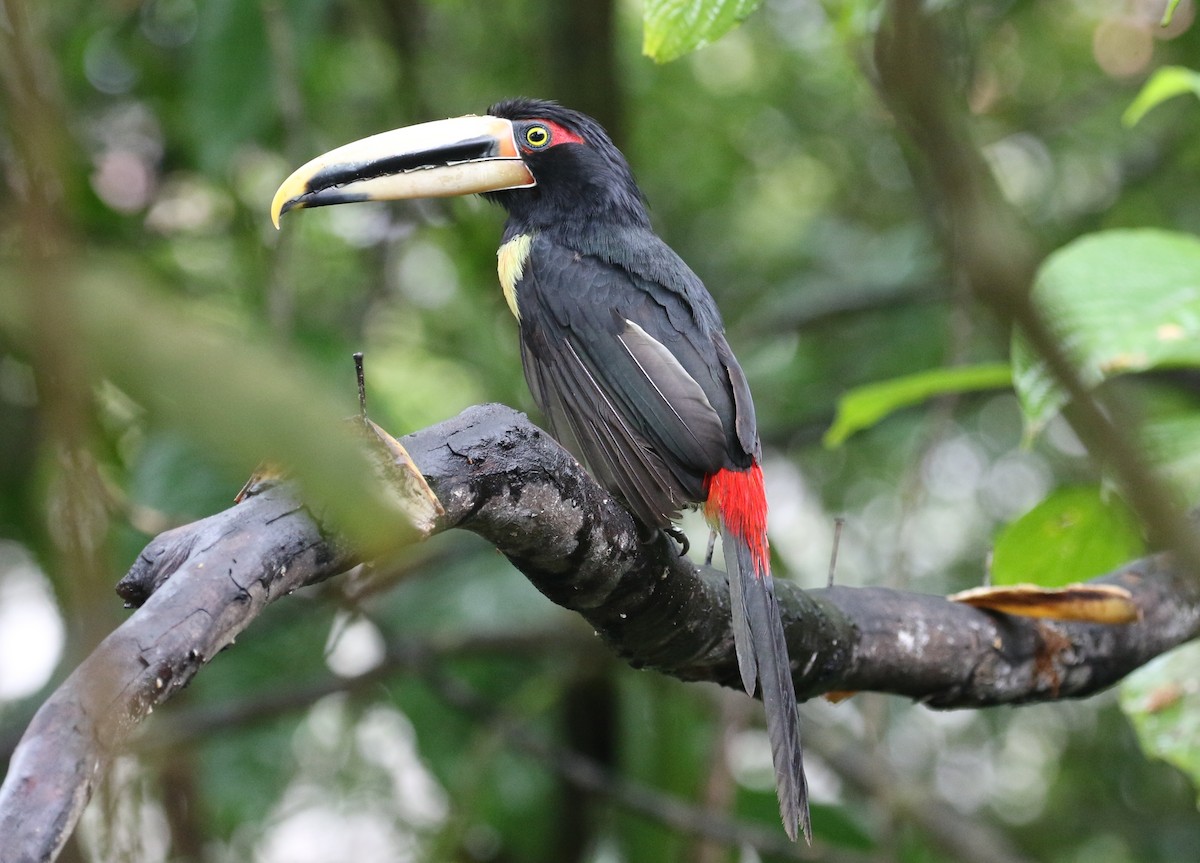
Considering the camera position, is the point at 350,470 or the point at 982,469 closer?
the point at 350,470

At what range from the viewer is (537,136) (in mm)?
3332

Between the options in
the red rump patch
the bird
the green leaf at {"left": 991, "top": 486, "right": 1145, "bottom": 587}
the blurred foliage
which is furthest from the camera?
the blurred foliage

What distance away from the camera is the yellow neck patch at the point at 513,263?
3.08m

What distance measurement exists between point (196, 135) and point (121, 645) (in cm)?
346

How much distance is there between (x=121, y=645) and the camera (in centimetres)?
119

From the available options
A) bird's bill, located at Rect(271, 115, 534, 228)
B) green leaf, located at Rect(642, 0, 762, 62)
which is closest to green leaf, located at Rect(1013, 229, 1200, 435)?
green leaf, located at Rect(642, 0, 762, 62)

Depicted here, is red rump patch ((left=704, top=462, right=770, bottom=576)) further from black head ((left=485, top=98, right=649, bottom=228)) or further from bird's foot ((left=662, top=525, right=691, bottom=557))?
black head ((left=485, top=98, right=649, bottom=228))

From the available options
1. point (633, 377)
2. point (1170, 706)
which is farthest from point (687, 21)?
point (1170, 706)

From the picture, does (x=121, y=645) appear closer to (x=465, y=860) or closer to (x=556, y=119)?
(x=556, y=119)

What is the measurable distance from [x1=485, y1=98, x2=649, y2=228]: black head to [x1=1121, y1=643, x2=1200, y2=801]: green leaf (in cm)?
167

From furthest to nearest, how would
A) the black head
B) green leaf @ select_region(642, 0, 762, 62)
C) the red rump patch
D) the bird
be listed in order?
1. the black head
2. the red rump patch
3. the bird
4. green leaf @ select_region(642, 0, 762, 62)

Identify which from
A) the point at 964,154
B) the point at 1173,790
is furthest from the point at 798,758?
the point at 1173,790

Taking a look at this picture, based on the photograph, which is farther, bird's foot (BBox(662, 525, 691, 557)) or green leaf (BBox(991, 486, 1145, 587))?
green leaf (BBox(991, 486, 1145, 587))

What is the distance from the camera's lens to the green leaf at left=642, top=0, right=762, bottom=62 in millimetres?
2071
